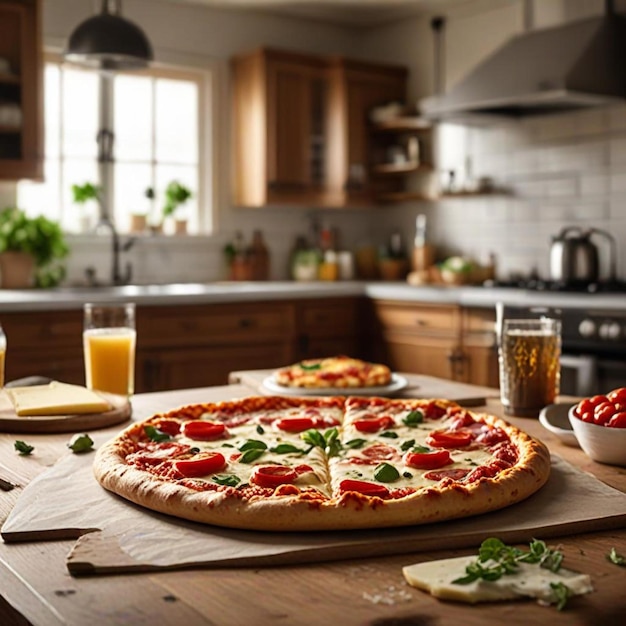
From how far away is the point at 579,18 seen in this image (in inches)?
189

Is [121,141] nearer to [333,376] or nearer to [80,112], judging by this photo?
[80,112]

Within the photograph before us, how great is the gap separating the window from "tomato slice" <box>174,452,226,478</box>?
371 centimetres

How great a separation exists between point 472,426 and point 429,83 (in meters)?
4.30

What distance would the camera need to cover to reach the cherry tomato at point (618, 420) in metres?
1.46

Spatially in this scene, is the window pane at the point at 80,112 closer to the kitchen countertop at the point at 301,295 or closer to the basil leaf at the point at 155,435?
the kitchen countertop at the point at 301,295

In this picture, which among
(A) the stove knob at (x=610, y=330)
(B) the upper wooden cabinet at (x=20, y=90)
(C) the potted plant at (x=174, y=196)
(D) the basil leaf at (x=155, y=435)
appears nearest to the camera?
(D) the basil leaf at (x=155, y=435)

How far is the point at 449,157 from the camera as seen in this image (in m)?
5.53

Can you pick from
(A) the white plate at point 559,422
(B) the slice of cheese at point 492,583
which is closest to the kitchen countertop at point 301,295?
(A) the white plate at point 559,422

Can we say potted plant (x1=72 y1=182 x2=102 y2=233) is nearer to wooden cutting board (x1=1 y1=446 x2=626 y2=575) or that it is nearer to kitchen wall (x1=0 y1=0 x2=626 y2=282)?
kitchen wall (x1=0 y1=0 x2=626 y2=282)

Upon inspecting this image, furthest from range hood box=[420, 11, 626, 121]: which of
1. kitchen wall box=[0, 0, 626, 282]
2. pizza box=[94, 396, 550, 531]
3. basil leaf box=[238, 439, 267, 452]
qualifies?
basil leaf box=[238, 439, 267, 452]

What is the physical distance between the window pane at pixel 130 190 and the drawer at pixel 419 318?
1447 millimetres

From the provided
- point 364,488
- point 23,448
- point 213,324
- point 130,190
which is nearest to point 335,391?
point 23,448

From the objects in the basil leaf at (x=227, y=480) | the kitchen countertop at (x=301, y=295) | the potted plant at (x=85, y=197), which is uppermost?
the potted plant at (x=85, y=197)

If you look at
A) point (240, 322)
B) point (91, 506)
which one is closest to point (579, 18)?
point (240, 322)
